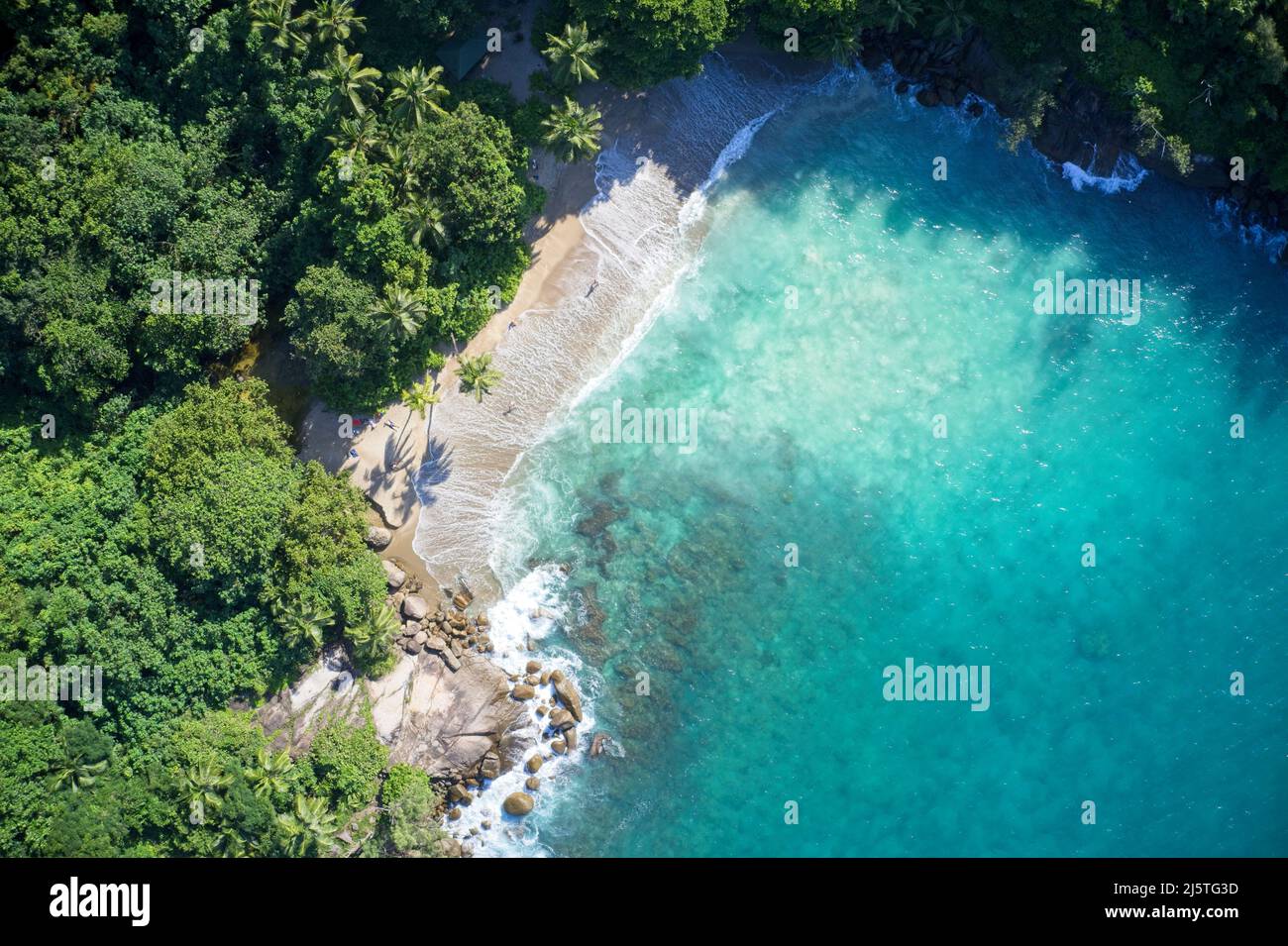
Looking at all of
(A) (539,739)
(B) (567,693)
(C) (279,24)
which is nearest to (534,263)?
(C) (279,24)

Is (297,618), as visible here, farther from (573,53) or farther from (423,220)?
(573,53)

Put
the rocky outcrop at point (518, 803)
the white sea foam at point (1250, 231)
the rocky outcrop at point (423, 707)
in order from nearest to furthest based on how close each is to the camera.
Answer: the rocky outcrop at point (423, 707) < the rocky outcrop at point (518, 803) < the white sea foam at point (1250, 231)

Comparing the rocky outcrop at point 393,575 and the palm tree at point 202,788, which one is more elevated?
the rocky outcrop at point 393,575

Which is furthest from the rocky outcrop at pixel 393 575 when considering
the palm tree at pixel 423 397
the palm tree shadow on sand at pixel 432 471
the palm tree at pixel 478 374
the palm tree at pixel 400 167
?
the palm tree at pixel 400 167

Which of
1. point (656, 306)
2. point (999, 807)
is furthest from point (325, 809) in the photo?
point (999, 807)

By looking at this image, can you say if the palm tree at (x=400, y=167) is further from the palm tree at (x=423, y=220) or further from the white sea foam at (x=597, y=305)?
the white sea foam at (x=597, y=305)
